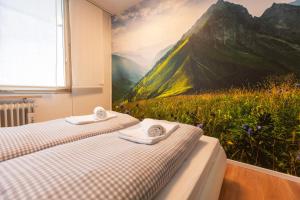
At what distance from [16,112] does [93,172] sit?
1.95 meters

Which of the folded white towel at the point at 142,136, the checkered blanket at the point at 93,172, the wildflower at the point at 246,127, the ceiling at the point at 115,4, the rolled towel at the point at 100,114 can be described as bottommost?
the wildflower at the point at 246,127

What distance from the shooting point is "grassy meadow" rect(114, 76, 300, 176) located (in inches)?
64.5

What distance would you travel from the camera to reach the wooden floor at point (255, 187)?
4.50 feet

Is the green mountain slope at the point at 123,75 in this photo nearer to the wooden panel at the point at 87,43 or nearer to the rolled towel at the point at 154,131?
the wooden panel at the point at 87,43

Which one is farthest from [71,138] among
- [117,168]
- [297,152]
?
[297,152]

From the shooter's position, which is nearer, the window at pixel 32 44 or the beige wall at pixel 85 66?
the window at pixel 32 44

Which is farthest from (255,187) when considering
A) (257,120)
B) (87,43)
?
(87,43)

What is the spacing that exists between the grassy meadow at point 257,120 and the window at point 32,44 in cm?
206

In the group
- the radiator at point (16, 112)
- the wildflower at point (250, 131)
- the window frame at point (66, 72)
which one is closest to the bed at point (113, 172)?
the wildflower at point (250, 131)

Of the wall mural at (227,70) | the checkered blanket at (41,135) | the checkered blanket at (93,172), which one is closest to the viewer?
the checkered blanket at (93,172)

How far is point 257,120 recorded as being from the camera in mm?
1811

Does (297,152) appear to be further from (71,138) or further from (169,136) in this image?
(71,138)

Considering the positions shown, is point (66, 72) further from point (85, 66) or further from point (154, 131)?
point (154, 131)

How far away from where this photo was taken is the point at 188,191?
705mm
